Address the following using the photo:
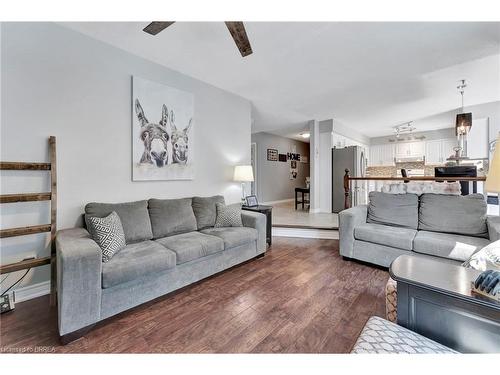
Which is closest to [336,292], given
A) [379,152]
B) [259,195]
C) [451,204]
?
[451,204]

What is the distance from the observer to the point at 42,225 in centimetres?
198

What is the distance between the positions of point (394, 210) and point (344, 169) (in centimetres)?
289

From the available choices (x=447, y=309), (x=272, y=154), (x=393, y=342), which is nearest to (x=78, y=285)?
(x=393, y=342)

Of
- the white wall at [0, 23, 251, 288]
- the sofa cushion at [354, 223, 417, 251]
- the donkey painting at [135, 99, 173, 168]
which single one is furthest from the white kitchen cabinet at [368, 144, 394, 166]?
the donkey painting at [135, 99, 173, 168]

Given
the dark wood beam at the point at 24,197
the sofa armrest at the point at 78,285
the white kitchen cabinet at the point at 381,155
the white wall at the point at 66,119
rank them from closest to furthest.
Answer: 1. the sofa armrest at the point at 78,285
2. the dark wood beam at the point at 24,197
3. the white wall at the point at 66,119
4. the white kitchen cabinet at the point at 381,155

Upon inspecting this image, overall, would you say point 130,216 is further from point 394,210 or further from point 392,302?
point 394,210

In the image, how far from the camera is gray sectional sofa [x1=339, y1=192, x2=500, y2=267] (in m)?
2.32

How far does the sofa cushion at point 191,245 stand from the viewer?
7.03 feet

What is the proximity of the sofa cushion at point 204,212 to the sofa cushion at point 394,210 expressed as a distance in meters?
2.15

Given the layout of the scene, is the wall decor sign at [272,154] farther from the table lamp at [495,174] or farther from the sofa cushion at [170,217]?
the table lamp at [495,174]

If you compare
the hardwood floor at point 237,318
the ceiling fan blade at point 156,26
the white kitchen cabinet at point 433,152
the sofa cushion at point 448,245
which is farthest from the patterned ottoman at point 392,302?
the white kitchen cabinet at point 433,152

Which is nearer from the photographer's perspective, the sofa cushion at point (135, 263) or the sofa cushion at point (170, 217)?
the sofa cushion at point (135, 263)

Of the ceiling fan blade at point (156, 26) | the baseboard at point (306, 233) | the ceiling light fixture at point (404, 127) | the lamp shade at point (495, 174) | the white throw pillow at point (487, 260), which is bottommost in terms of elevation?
the baseboard at point (306, 233)

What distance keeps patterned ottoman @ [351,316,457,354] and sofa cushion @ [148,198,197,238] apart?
2.08m
